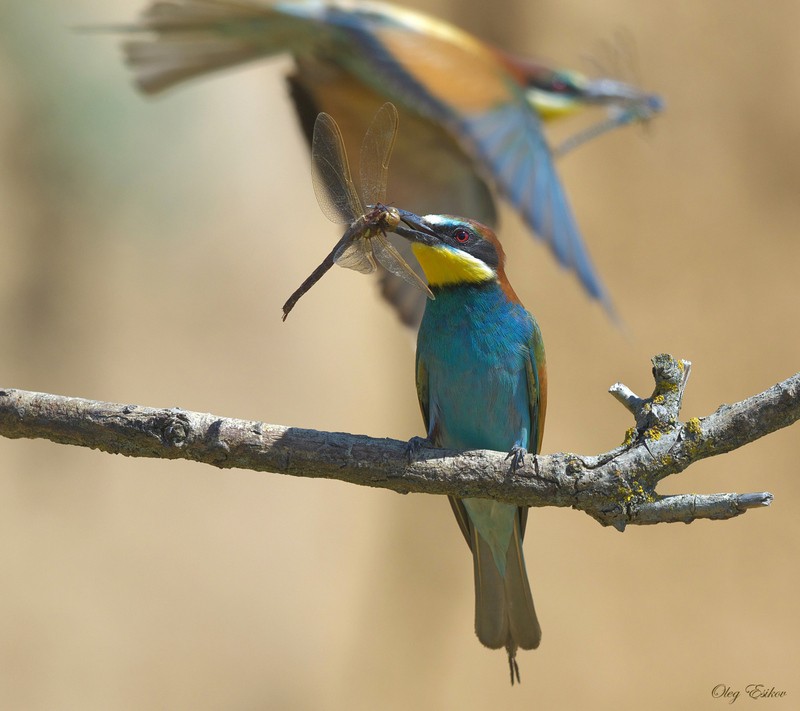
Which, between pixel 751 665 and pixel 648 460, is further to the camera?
pixel 751 665

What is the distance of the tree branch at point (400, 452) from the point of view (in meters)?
1.67

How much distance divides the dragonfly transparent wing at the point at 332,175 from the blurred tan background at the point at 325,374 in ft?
8.83

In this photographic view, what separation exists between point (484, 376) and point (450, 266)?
0.88ft

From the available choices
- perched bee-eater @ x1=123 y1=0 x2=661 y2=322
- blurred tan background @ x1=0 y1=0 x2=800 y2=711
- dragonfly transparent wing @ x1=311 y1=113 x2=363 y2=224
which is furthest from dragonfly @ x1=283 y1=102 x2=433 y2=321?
blurred tan background @ x1=0 y1=0 x2=800 y2=711

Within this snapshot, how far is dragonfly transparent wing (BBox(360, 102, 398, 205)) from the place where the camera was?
6.02 ft

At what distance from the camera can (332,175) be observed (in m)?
1.88

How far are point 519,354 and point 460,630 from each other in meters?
3.04

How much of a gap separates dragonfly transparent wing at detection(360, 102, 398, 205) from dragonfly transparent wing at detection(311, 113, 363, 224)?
36 millimetres

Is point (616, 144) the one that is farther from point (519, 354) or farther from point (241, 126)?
point (519, 354)

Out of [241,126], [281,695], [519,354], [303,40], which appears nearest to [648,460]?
[519,354]

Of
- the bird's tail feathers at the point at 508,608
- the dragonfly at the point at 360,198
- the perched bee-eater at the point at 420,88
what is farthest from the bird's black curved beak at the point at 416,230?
the perched bee-eater at the point at 420,88

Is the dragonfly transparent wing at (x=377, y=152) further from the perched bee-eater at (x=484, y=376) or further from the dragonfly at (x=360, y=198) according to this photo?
the perched bee-eater at (x=484, y=376)

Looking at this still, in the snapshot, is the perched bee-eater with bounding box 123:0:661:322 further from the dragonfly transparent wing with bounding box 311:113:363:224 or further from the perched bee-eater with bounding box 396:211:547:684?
the dragonfly transparent wing with bounding box 311:113:363:224

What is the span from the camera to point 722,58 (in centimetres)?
538
